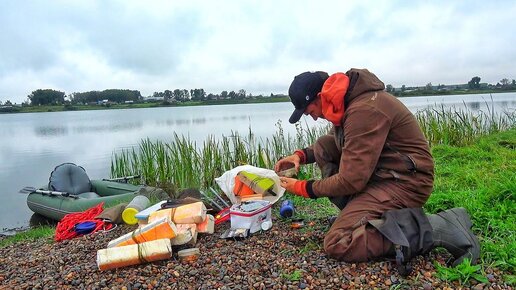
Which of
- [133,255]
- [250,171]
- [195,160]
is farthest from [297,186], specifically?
[195,160]

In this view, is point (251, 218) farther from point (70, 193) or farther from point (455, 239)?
point (70, 193)

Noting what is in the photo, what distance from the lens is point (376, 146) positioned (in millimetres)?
2848

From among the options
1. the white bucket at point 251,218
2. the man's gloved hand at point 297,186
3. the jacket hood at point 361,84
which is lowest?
the white bucket at point 251,218

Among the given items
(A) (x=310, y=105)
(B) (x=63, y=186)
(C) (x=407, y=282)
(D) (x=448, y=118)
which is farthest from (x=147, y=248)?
(D) (x=448, y=118)

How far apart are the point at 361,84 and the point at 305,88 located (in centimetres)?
42

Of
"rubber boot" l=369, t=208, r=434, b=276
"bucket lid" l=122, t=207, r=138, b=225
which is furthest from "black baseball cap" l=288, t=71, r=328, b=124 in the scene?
"bucket lid" l=122, t=207, r=138, b=225

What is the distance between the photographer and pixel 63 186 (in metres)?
7.62

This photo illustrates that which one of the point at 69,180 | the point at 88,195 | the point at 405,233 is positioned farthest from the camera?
the point at 69,180

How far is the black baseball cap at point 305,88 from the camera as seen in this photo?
308cm

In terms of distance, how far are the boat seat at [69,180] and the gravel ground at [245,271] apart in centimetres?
396

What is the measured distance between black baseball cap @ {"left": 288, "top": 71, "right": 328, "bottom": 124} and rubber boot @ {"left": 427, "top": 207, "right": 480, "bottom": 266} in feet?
4.21

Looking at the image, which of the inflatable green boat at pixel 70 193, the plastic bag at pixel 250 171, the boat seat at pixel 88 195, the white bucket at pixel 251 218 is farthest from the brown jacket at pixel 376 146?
the boat seat at pixel 88 195

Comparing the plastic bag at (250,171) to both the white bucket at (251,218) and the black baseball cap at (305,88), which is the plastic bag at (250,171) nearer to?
the white bucket at (251,218)

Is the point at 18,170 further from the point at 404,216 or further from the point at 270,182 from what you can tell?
the point at 404,216
